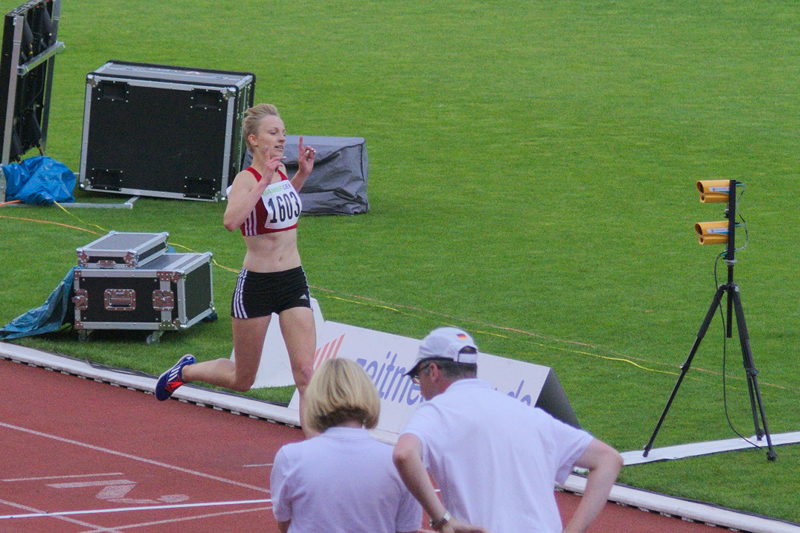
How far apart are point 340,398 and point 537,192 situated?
45.8ft

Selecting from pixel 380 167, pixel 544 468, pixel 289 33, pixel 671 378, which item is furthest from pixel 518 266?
pixel 289 33

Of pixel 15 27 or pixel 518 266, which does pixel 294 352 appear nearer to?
pixel 518 266

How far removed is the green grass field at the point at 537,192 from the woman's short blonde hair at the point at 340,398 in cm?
373

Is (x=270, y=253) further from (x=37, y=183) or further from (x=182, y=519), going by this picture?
(x=37, y=183)

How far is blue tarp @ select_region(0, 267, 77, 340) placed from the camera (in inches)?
434

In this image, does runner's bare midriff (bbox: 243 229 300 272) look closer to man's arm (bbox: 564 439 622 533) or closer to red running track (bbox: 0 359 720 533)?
red running track (bbox: 0 359 720 533)

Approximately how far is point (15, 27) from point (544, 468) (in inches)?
481

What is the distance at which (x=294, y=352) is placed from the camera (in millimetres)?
7828

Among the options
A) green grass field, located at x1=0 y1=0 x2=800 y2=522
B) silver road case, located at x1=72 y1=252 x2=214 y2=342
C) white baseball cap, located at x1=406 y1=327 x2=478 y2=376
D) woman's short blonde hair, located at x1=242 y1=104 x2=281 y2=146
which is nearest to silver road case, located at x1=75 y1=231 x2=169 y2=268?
silver road case, located at x1=72 y1=252 x2=214 y2=342

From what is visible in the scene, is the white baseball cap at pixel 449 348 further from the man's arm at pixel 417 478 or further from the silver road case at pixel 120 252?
the silver road case at pixel 120 252

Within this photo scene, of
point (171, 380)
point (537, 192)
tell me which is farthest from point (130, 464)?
point (537, 192)

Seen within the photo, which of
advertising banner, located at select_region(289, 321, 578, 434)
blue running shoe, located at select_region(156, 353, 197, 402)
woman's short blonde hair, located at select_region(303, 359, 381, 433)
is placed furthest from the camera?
blue running shoe, located at select_region(156, 353, 197, 402)

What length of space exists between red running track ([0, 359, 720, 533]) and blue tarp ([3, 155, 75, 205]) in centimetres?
657

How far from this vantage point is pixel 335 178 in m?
16.4
